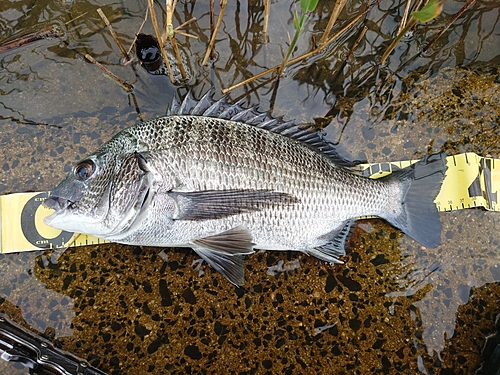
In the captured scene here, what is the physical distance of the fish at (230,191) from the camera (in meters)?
1.77

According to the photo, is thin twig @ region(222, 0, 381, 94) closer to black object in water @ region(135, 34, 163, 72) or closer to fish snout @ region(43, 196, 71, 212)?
black object in water @ region(135, 34, 163, 72)

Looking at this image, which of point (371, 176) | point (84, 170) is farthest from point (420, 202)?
point (84, 170)

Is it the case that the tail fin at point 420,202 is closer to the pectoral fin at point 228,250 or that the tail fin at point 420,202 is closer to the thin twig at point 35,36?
the pectoral fin at point 228,250

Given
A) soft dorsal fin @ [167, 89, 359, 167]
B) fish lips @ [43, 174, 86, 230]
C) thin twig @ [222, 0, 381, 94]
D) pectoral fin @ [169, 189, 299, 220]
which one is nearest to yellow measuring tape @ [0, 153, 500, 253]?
soft dorsal fin @ [167, 89, 359, 167]

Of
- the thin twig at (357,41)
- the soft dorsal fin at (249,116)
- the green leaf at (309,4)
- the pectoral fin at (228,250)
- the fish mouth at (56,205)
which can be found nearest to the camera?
the green leaf at (309,4)

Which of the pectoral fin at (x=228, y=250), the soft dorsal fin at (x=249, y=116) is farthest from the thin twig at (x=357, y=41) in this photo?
the pectoral fin at (x=228, y=250)

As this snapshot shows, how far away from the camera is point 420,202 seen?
2.05m

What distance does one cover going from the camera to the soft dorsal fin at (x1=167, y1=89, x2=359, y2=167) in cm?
200

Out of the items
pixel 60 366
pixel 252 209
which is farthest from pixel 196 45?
pixel 60 366

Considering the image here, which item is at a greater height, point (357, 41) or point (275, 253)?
point (357, 41)

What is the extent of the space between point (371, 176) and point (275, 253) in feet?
2.64

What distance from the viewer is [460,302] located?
2.16m

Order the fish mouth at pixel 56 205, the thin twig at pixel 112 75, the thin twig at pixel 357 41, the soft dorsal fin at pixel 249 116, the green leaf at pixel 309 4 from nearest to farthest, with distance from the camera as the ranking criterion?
the green leaf at pixel 309 4 → the fish mouth at pixel 56 205 → the soft dorsal fin at pixel 249 116 → the thin twig at pixel 112 75 → the thin twig at pixel 357 41

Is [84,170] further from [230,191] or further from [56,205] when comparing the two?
[230,191]
